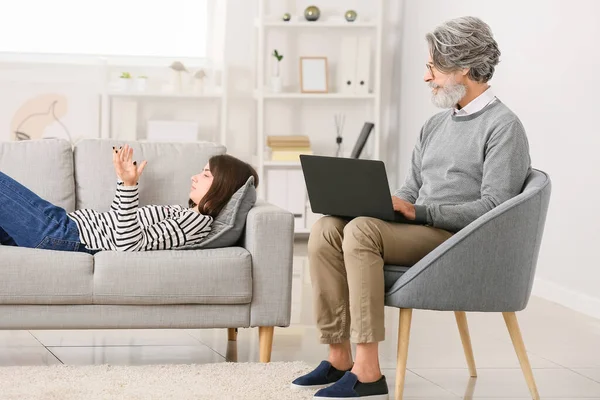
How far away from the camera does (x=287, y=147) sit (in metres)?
6.67

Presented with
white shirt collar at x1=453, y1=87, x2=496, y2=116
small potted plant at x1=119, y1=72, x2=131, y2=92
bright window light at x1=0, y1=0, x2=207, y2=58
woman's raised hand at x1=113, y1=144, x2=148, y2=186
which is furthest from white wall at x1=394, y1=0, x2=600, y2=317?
small potted plant at x1=119, y1=72, x2=131, y2=92

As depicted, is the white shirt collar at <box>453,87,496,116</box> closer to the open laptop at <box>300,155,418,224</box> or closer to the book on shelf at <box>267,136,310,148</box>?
the open laptop at <box>300,155,418,224</box>

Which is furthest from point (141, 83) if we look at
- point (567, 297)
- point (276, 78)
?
point (567, 297)

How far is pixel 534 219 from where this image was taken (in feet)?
9.32

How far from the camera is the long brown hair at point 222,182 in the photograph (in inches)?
137

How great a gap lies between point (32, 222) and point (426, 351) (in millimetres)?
1488

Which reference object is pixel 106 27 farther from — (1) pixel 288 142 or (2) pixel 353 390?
(2) pixel 353 390

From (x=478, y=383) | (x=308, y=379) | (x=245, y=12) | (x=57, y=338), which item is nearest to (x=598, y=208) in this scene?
(x=478, y=383)

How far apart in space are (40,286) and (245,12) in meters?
3.97

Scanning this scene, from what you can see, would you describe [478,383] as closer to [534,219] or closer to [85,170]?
[534,219]

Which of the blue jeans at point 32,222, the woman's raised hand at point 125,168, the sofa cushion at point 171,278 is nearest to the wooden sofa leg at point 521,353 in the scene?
the sofa cushion at point 171,278

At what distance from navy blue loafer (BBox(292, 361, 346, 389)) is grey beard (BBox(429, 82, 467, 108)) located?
88cm

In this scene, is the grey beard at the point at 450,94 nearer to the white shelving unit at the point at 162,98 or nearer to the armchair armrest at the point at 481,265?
the armchair armrest at the point at 481,265

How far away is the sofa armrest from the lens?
10.8ft
